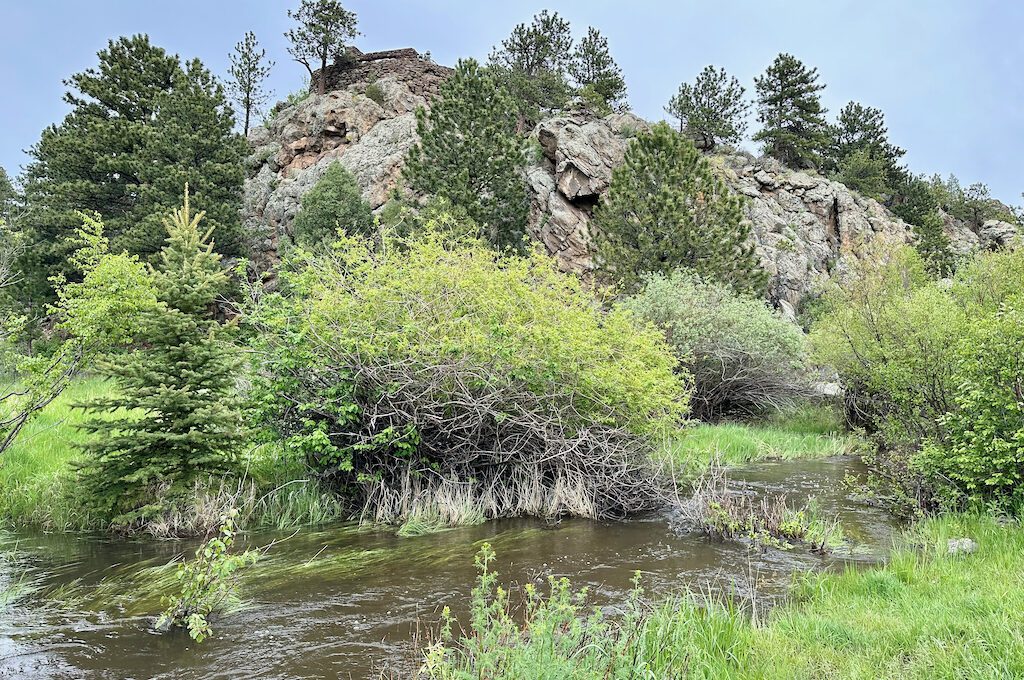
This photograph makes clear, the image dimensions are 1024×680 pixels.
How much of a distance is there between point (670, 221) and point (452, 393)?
20.2 meters

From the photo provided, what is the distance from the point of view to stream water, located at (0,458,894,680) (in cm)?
553

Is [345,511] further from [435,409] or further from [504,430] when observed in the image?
[504,430]

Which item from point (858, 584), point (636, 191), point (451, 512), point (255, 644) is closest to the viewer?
point (255, 644)

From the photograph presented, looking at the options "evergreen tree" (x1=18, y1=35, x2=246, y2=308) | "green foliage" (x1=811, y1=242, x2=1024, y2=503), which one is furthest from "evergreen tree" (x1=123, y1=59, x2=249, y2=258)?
"green foliage" (x1=811, y1=242, x2=1024, y2=503)

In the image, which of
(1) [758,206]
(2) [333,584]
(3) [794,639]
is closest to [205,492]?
(2) [333,584]

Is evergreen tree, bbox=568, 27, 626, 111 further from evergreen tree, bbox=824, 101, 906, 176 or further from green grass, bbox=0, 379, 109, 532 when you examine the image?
green grass, bbox=0, 379, 109, 532

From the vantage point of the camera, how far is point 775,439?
2009 cm

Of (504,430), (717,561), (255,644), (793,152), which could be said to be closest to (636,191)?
(504,430)

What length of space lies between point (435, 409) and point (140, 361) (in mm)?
4660

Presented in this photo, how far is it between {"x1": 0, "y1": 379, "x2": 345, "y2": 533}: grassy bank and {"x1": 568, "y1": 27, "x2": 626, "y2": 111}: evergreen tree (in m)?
48.0

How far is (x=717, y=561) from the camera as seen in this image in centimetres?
860

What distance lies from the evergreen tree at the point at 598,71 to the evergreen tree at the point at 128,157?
29.2 m

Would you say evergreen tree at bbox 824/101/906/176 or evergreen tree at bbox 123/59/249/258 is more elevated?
evergreen tree at bbox 824/101/906/176

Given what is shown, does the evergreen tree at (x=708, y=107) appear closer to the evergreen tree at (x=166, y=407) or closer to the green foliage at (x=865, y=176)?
the green foliage at (x=865, y=176)
